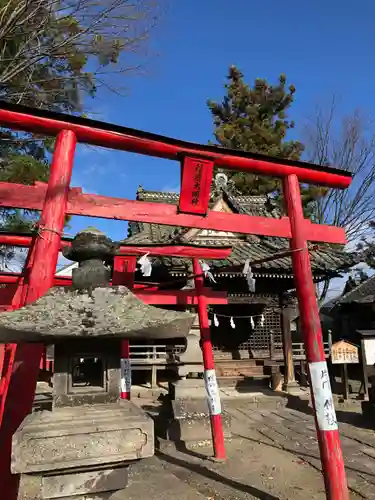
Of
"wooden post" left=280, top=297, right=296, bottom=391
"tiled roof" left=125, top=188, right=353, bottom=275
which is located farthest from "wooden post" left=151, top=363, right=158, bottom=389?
"wooden post" left=280, top=297, right=296, bottom=391

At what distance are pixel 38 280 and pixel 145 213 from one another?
128 cm

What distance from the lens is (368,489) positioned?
536 cm

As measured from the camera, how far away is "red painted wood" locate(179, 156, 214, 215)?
4426 millimetres

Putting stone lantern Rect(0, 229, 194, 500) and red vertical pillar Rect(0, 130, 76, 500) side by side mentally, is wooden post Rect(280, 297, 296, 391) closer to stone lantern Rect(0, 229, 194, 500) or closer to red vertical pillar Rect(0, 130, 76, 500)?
stone lantern Rect(0, 229, 194, 500)

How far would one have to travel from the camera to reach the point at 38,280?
11.4ft

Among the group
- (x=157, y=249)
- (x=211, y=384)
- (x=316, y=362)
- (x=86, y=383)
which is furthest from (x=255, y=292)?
(x=86, y=383)

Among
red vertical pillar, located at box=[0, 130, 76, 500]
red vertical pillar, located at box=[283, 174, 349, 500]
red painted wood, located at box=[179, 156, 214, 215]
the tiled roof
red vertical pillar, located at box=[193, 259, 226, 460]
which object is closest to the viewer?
red vertical pillar, located at box=[0, 130, 76, 500]

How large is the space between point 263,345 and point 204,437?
8373mm

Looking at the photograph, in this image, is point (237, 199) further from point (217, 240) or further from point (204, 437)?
point (204, 437)

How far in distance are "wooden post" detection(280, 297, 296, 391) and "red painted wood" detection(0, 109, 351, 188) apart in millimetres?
10103

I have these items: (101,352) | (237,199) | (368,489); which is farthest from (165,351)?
(101,352)

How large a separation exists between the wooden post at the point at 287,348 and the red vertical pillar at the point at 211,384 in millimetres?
7255

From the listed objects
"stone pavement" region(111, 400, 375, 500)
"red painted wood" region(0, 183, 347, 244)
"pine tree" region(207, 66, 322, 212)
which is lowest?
"stone pavement" region(111, 400, 375, 500)

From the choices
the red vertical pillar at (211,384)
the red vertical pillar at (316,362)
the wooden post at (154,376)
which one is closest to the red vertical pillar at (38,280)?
the red vertical pillar at (316,362)
